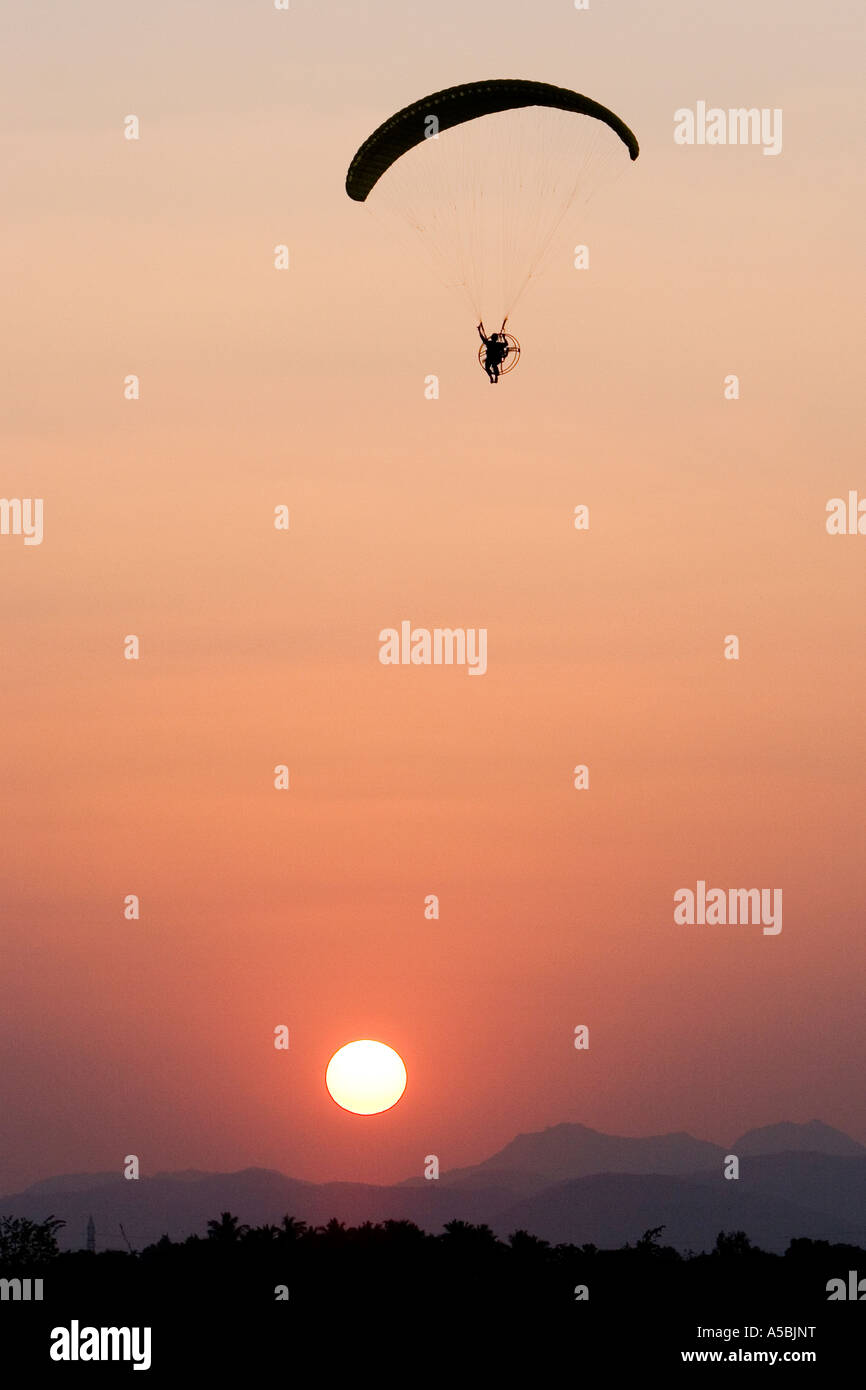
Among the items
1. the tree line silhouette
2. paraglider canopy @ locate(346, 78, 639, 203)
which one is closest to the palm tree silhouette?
the tree line silhouette

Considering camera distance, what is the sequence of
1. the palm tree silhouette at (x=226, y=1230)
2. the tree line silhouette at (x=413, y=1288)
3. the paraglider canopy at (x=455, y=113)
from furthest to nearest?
1. the palm tree silhouette at (x=226, y=1230)
2. the tree line silhouette at (x=413, y=1288)
3. the paraglider canopy at (x=455, y=113)

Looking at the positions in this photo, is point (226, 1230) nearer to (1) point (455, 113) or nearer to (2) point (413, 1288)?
(2) point (413, 1288)

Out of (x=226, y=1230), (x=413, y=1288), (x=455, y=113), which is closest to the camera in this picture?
(x=455, y=113)

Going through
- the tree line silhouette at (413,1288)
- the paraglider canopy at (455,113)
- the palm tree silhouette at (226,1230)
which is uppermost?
the paraglider canopy at (455,113)

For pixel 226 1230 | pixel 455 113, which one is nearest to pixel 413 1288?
pixel 226 1230

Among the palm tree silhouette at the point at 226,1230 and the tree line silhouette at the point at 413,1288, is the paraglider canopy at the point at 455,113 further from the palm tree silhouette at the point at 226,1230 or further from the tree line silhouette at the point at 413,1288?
the palm tree silhouette at the point at 226,1230

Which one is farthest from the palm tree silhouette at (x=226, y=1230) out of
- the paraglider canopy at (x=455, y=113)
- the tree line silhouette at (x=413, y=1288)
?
the paraglider canopy at (x=455, y=113)
